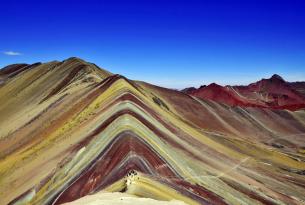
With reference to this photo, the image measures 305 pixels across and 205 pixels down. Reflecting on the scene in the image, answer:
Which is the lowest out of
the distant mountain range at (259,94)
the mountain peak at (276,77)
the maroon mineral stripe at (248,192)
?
the maroon mineral stripe at (248,192)

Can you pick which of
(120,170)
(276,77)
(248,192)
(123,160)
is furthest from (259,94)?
(120,170)

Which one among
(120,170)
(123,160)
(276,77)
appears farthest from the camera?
(276,77)

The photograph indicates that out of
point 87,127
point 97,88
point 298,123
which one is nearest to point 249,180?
point 87,127

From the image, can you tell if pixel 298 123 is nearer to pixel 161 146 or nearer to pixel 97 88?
pixel 97 88

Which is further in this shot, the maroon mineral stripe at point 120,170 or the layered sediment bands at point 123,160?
the layered sediment bands at point 123,160

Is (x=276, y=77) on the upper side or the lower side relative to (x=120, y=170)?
upper

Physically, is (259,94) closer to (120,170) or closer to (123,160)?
(123,160)

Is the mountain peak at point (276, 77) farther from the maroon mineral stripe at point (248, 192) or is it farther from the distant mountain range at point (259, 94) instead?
the maroon mineral stripe at point (248, 192)

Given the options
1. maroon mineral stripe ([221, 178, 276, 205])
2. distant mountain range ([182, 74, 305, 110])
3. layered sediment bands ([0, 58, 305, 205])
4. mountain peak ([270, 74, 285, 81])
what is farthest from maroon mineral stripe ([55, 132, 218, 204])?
mountain peak ([270, 74, 285, 81])

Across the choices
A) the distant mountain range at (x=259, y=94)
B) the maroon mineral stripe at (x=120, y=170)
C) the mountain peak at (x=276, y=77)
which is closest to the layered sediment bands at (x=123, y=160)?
the maroon mineral stripe at (x=120, y=170)
